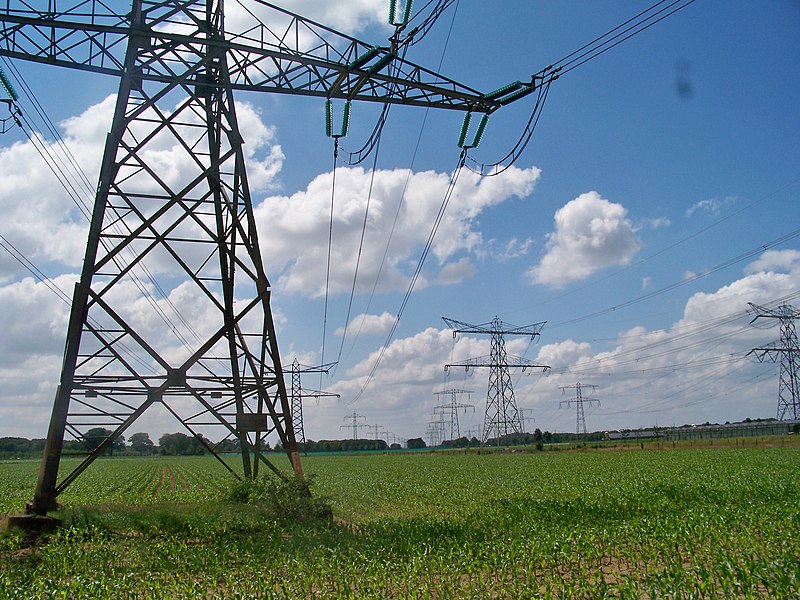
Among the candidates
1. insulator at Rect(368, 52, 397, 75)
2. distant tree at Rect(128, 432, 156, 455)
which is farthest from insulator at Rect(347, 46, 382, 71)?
distant tree at Rect(128, 432, 156, 455)

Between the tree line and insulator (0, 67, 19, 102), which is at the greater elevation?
insulator (0, 67, 19, 102)

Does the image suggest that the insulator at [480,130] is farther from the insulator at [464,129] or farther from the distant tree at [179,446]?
the distant tree at [179,446]

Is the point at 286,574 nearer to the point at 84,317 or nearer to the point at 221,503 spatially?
the point at 221,503

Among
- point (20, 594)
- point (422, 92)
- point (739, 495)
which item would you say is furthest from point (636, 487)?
point (20, 594)

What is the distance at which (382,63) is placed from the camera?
15914 mm

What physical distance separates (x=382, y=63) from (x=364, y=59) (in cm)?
52

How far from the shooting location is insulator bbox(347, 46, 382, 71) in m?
15.8

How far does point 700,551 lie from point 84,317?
13243mm

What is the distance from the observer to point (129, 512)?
15.7 metres

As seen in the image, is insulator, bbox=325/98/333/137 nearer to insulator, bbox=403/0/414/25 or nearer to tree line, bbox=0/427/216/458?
insulator, bbox=403/0/414/25

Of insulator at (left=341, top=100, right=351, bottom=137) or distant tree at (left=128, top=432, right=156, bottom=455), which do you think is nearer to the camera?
insulator at (left=341, top=100, right=351, bottom=137)

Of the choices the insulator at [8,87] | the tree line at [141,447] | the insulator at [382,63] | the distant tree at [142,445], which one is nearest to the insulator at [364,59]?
the insulator at [382,63]

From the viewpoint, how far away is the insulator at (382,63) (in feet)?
51.3

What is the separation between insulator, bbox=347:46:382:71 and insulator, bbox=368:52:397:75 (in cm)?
19
